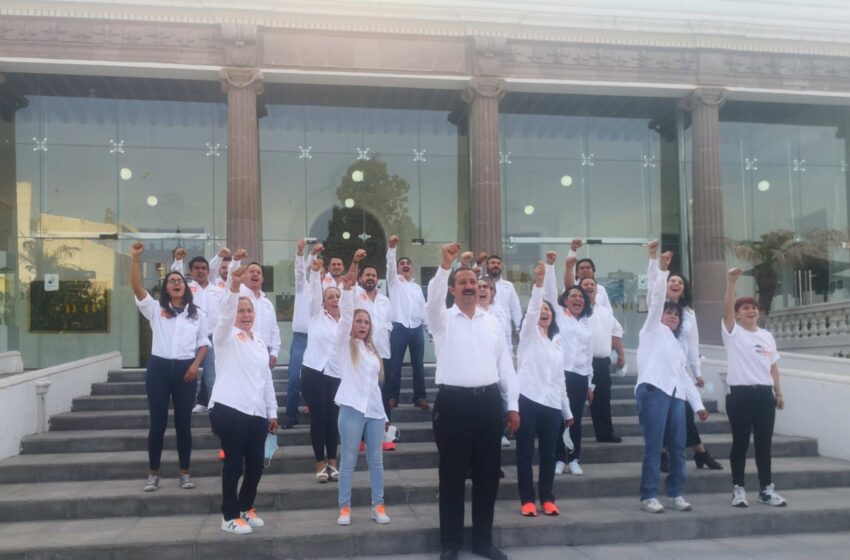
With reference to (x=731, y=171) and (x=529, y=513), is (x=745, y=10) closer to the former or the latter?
(x=731, y=171)

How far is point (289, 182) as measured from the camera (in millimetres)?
16203

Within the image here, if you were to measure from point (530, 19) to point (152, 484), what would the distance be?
12250 millimetres

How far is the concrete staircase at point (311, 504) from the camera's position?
566cm

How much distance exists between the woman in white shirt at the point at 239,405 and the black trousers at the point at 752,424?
417 centimetres

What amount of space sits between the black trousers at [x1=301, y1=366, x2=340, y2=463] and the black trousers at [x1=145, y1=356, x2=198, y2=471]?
→ 1128mm

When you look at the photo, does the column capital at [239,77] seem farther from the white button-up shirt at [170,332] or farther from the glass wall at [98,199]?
the white button-up shirt at [170,332]

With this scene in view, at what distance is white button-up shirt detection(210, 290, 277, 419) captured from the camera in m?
5.65

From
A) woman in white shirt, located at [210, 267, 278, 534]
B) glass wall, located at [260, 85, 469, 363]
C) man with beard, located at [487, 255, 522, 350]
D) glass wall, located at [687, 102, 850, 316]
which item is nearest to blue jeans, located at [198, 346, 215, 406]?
woman in white shirt, located at [210, 267, 278, 534]

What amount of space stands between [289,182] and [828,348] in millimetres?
11471

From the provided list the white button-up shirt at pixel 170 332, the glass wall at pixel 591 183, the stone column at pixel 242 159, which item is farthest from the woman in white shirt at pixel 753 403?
the glass wall at pixel 591 183

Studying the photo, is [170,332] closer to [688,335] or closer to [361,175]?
[688,335]

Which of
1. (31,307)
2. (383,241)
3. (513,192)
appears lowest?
(31,307)

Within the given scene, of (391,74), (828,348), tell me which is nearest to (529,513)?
(828,348)

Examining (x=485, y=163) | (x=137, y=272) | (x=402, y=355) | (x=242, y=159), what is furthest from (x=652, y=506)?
(x=242, y=159)
